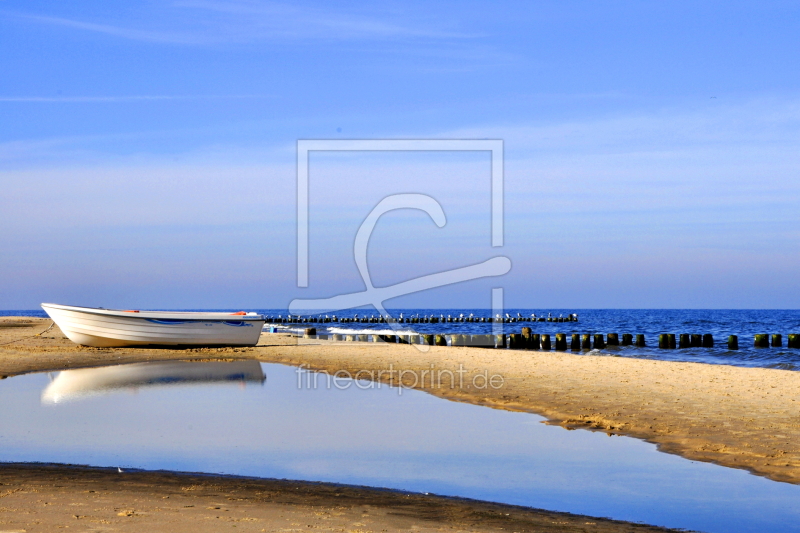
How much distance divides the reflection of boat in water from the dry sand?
6.53 feet

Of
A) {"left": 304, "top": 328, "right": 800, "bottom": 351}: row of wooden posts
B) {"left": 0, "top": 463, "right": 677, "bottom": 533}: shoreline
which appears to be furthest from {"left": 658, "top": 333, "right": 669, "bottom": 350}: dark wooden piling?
{"left": 0, "top": 463, "right": 677, "bottom": 533}: shoreline

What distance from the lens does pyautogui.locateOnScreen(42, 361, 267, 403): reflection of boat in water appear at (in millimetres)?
19297

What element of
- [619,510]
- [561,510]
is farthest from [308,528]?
[619,510]

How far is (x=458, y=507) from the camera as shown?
320 inches

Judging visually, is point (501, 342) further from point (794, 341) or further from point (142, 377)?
point (142, 377)

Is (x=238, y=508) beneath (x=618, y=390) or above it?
beneath

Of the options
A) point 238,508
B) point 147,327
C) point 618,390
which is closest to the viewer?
point 238,508

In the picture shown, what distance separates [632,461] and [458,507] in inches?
142

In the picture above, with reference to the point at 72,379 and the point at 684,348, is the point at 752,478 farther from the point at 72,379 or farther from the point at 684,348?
the point at 684,348

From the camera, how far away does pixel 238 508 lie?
7.79 meters

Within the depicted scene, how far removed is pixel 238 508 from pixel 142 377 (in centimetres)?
1622

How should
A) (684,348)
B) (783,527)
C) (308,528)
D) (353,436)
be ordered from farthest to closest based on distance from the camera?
(684,348)
(353,436)
(783,527)
(308,528)

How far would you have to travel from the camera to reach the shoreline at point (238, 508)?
7.13 m

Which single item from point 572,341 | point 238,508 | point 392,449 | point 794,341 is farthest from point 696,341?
point 238,508
